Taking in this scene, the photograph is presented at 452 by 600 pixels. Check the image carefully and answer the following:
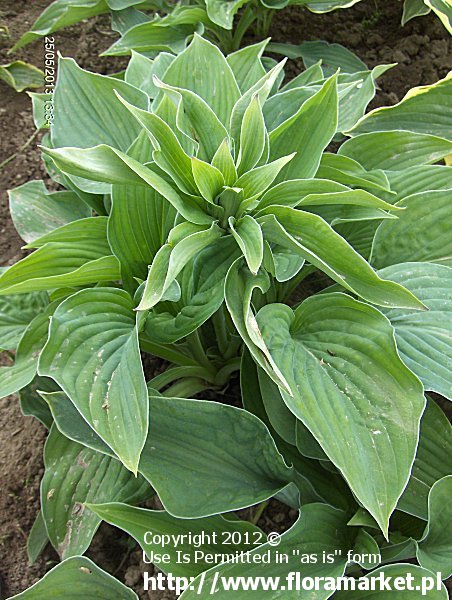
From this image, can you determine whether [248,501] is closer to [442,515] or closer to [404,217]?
Answer: [442,515]

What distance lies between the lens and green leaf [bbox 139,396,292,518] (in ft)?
3.28

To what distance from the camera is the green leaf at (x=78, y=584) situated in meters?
1.02

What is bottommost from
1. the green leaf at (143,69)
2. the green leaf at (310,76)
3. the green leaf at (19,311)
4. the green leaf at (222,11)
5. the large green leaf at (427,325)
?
the green leaf at (19,311)

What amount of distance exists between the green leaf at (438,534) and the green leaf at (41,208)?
99 cm

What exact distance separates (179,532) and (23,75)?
173cm

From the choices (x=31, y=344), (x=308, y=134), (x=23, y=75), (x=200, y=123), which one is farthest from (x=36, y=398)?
(x=23, y=75)

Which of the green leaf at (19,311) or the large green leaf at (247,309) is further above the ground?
the large green leaf at (247,309)

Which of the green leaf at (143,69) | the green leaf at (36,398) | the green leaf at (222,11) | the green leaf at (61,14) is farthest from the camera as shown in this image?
the green leaf at (61,14)

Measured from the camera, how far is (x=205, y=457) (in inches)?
41.1

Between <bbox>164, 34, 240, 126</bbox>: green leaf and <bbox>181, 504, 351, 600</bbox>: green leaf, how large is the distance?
0.81 m

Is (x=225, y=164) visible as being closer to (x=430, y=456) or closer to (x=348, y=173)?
(x=348, y=173)

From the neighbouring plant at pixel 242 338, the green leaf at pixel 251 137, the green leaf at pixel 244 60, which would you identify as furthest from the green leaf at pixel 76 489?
the green leaf at pixel 244 60

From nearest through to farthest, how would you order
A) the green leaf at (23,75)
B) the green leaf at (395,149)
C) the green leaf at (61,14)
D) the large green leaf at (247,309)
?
the large green leaf at (247,309) → the green leaf at (395,149) → the green leaf at (61,14) → the green leaf at (23,75)

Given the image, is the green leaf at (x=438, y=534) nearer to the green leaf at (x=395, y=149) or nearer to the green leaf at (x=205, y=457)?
the green leaf at (x=205, y=457)
